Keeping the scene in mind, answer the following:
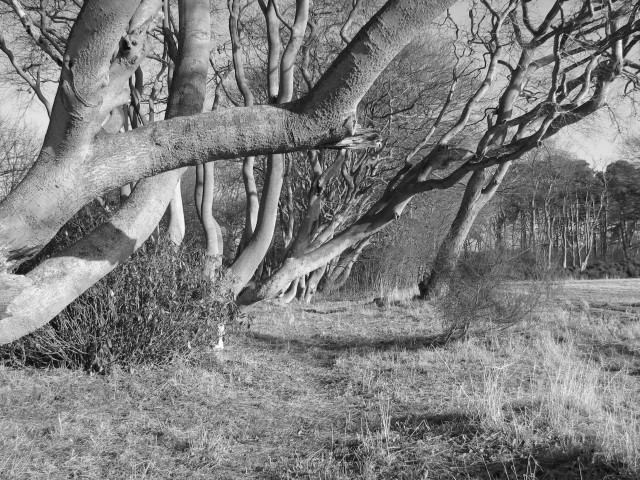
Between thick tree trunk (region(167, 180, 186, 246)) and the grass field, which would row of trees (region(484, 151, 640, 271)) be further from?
thick tree trunk (region(167, 180, 186, 246))

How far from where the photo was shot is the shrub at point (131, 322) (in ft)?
18.9

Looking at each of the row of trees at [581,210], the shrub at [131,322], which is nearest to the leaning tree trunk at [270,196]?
the shrub at [131,322]

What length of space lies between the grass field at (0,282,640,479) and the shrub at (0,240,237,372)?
17 centimetres

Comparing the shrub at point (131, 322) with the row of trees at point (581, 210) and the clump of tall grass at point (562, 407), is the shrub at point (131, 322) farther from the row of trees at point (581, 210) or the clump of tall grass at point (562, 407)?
the row of trees at point (581, 210)

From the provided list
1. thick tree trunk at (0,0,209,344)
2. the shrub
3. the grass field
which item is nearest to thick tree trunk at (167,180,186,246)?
the shrub

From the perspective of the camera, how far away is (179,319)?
6.17 meters

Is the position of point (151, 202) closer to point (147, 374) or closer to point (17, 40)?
point (147, 374)

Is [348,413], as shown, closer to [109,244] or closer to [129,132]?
[109,244]

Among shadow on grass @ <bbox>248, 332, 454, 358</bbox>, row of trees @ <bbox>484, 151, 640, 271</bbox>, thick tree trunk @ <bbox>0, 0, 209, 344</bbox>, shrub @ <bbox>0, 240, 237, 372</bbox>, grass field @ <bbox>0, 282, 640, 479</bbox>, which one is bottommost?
grass field @ <bbox>0, 282, 640, 479</bbox>

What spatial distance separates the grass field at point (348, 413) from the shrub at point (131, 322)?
0.17 metres

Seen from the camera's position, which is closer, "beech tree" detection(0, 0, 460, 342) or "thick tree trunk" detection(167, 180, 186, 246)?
"beech tree" detection(0, 0, 460, 342)

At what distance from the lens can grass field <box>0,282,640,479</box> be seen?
359 cm

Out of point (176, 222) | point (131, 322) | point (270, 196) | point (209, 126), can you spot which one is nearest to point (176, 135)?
point (209, 126)

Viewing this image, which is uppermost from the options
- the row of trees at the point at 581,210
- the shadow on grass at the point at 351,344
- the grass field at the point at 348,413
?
the row of trees at the point at 581,210
